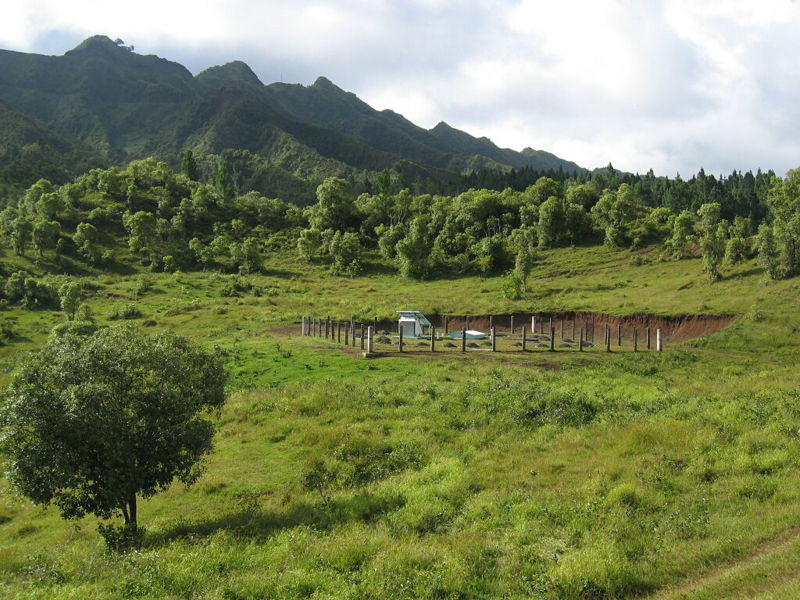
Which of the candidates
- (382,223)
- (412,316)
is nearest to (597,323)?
(412,316)

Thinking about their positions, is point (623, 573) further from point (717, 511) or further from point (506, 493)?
point (506, 493)

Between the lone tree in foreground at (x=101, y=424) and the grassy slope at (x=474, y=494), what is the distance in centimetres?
168

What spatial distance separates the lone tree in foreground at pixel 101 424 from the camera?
14.5 meters

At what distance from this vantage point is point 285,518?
1534cm

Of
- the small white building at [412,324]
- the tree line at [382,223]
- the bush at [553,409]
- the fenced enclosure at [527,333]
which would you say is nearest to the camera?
the bush at [553,409]

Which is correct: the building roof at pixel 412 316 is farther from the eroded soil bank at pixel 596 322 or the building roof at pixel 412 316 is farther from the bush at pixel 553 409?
the bush at pixel 553 409

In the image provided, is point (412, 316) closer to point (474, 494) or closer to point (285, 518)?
point (474, 494)

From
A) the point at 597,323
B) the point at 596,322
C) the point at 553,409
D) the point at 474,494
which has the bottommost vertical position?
the point at 474,494

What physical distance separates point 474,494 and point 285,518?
5.74 metres

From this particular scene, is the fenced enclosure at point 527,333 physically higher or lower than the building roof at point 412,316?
lower

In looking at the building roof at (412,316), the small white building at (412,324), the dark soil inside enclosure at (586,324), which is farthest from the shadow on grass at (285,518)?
the building roof at (412,316)

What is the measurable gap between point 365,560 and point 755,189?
18888cm

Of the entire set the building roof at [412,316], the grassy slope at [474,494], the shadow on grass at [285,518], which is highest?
the building roof at [412,316]

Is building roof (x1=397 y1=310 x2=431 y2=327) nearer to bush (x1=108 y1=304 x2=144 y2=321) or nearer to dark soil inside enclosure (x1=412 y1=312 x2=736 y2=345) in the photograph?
dark soil inside enclosure (x1=412 y1=312 x2=736 y2=345)
